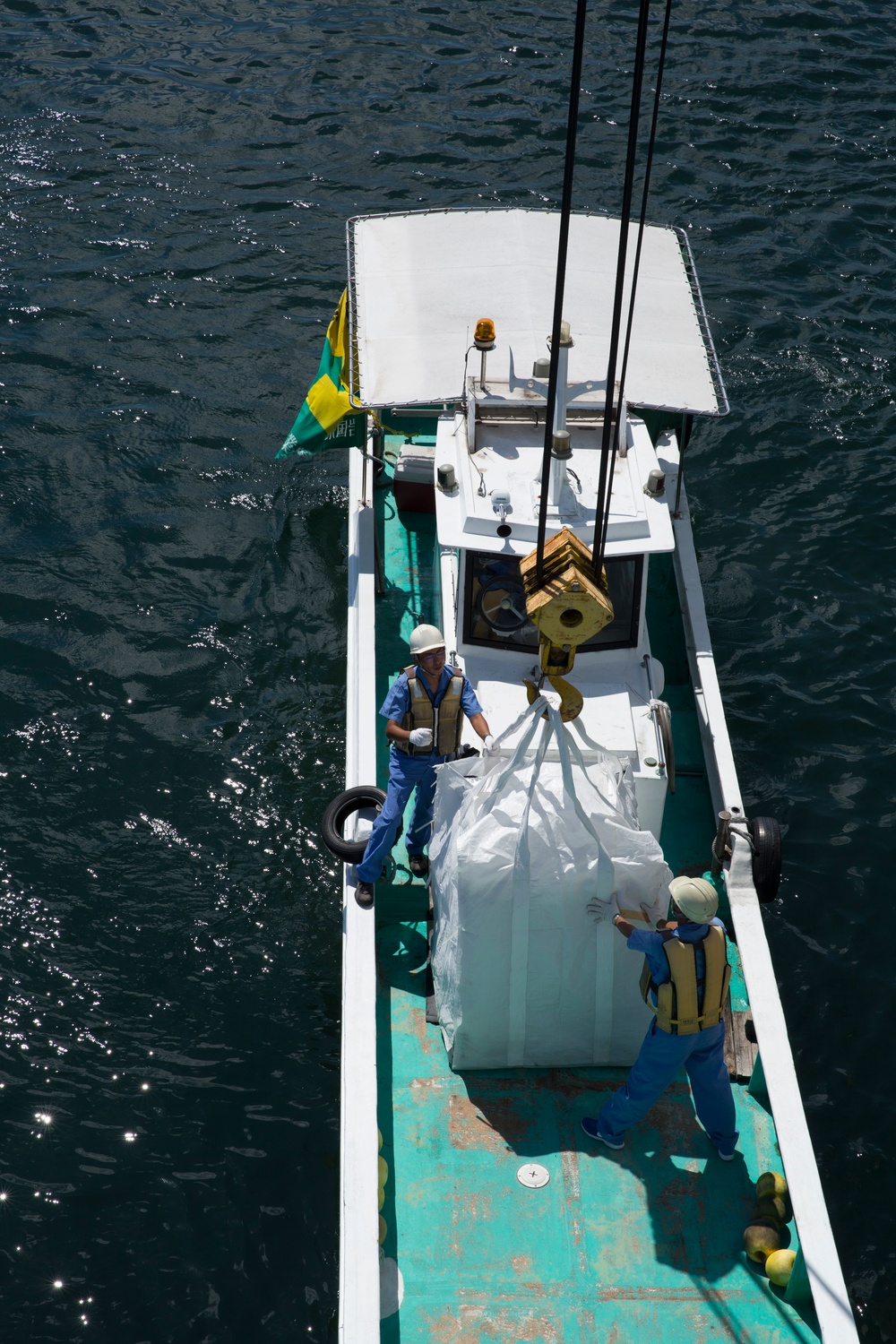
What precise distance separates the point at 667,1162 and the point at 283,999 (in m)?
3.39

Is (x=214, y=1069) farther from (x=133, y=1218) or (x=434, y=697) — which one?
(x=434, y=697)

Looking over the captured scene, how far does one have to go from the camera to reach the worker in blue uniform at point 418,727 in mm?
7781

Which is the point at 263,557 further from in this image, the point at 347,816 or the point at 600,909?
the point at 600,909

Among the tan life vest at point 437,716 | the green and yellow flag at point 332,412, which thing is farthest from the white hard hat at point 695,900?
the green and yellow flag at point 332,412

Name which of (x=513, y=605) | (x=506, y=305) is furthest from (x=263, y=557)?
(x=513, y=605)

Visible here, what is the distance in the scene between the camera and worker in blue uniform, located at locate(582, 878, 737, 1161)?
6.50 metres

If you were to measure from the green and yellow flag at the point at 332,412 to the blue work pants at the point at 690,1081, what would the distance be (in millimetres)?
6476

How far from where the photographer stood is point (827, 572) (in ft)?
43.7

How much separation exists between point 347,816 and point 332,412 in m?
4.42

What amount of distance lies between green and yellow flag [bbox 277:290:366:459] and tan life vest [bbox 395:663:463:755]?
4290 mm

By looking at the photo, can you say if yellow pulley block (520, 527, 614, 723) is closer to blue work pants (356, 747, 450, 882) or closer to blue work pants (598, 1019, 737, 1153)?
blue work pants (356, 747, 450, 882)

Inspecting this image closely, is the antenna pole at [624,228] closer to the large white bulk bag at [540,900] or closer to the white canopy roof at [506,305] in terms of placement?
the large white bulk bag at [540,900]

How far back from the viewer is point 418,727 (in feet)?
26.0

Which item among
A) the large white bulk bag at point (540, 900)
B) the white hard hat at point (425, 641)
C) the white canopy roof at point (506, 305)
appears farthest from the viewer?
the white canopy roof at point (506, 305)
